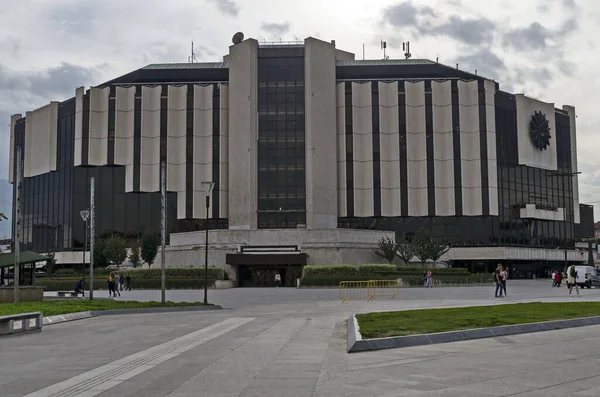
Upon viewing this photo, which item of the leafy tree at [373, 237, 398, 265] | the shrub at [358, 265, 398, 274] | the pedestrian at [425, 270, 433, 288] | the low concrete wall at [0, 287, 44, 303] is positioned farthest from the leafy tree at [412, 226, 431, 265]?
the low concrete wall at [0, 287, 44, 303]

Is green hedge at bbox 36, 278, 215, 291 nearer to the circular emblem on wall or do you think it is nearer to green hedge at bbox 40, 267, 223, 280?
green hedge at bbox 40, 267, 223, 280

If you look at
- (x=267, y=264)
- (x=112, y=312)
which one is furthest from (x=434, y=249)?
(x=112, y=312)

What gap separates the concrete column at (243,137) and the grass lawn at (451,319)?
192ft

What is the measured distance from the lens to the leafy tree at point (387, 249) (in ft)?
219

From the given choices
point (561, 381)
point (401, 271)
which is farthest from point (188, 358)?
point (401, 271)

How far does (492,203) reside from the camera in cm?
8400

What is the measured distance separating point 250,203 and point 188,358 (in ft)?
216

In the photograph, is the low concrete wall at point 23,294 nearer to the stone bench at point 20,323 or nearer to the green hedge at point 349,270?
the stone bench at point 20,323

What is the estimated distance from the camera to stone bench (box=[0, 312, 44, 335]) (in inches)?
722

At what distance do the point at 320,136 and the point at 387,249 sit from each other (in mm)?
19382

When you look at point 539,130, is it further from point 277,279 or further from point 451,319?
point 451,319

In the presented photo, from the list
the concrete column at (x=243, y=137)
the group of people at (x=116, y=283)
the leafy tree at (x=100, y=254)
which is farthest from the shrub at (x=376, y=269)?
the leafy tree at (x=100, y=254)

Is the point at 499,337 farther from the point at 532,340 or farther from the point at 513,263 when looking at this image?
the point at 513,263

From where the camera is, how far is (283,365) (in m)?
11.9
